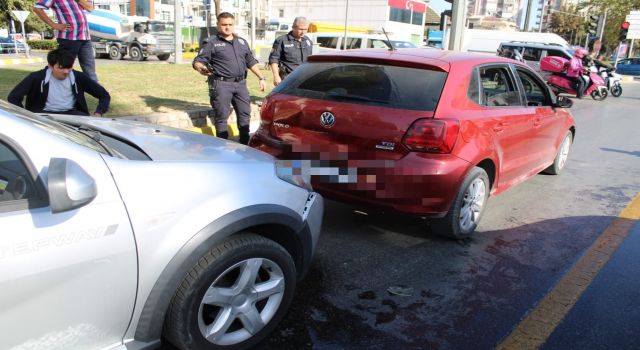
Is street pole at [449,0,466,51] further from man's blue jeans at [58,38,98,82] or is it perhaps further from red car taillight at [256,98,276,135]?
red car taillight at [256,98,276,135]

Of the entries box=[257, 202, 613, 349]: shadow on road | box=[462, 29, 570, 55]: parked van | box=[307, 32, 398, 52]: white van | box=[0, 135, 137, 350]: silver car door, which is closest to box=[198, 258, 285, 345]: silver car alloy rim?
box=[257, 202, 613, 349]: shadow on road

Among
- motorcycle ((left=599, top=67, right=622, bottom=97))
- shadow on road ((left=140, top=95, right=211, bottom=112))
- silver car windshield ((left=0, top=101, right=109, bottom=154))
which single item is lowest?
shadow on road ((left=140, top=95, right=211, bottom=112))

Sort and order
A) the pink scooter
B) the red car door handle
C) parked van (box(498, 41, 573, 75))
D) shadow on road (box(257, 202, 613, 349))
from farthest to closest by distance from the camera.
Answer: parked van (box(498, 41, 573, 75)) → the pink scooter → the red car door handle → shadow on road (box(257, 202, 613, 349))

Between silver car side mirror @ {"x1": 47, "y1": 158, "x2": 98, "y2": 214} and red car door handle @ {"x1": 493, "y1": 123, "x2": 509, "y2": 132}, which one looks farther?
red car door handle @ {"x1": 493, "y1": 123, "x2": 509, "y2": 132}

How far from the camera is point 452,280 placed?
3338 mm

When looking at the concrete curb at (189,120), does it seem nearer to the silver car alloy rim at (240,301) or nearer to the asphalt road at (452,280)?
the asphalt road at (452,280)

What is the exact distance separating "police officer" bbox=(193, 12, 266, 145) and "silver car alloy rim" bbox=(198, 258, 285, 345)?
3645mm

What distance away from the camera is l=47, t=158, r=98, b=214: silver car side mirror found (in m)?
1.66

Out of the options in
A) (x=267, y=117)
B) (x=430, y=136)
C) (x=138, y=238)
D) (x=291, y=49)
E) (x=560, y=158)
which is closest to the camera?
(x=138, y=238)

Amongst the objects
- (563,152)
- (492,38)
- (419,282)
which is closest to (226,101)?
(419,282)

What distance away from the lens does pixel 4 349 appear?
1659 millimetres

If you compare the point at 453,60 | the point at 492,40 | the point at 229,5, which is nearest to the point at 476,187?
the point at 453,60

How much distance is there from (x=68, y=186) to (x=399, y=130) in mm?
2300

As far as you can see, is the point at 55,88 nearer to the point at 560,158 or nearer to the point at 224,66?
the point at 224,66
